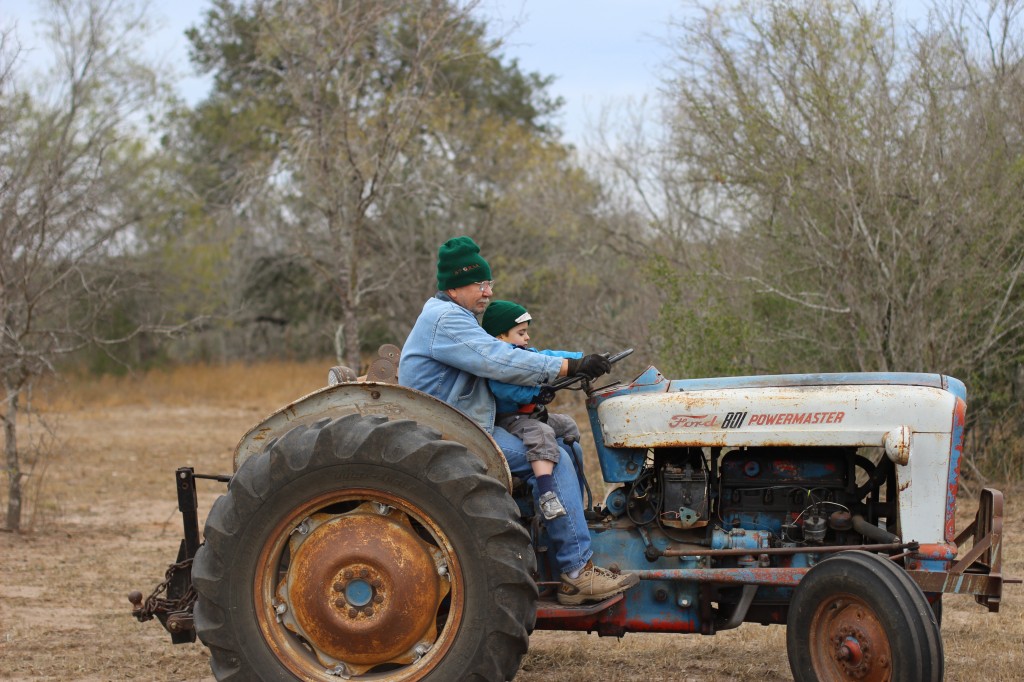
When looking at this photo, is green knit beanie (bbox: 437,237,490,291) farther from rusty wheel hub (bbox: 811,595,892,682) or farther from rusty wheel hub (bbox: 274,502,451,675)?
rusty wheel hub (bbox: 811,595,892,682)

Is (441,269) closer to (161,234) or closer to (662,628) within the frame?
(662,628)

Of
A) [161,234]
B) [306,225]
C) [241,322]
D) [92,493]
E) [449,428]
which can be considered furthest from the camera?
[241,322]

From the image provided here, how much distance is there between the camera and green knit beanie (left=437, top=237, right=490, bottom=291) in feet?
15.8

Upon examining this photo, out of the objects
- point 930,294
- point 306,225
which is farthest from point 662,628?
point 306,225

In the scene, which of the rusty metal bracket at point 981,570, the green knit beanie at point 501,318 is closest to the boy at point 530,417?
the green knit beanie at point 501,318

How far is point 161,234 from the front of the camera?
23.3 metres

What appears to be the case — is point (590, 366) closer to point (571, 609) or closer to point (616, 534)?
point (616, 534)

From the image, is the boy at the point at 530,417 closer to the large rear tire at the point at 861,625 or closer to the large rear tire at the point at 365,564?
the large rear tire at the point at 365,564

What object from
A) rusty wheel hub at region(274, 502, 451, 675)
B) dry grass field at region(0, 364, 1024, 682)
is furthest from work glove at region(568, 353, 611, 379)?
dry grass field at region(0, 364, 1024, 682)

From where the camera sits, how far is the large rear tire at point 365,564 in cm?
427

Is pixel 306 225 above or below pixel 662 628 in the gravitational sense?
above

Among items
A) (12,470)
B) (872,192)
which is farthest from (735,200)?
(12,470)

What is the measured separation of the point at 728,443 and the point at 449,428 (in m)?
1.13

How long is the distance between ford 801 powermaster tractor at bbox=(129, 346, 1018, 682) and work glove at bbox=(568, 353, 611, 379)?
0.18 m
